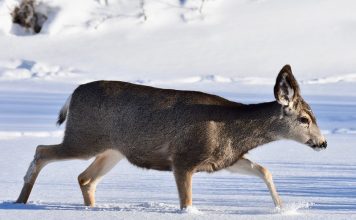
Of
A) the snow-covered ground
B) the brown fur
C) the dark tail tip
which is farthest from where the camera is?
the brown fur

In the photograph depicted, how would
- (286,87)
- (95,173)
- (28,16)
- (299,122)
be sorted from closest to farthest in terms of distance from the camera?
1. (286,87)
2. (299,122)
3. (95,173)
4. (28,16)

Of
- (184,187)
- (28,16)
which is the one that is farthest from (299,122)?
(28,16)

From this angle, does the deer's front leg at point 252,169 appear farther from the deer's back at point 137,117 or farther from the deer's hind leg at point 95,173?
the deer's hind leg at point 95,173

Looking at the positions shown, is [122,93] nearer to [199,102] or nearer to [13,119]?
[199,102]

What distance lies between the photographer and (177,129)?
8836 mm

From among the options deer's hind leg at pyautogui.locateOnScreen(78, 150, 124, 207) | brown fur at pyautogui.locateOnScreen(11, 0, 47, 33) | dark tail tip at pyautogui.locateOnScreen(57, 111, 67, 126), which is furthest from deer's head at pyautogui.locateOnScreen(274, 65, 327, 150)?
brown fur at pyautogui.locateOnScreen(11, 0, 47, 33)

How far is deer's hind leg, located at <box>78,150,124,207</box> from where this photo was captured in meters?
9.37

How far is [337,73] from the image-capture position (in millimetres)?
25328

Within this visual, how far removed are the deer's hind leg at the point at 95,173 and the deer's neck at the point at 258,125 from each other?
4.17ft

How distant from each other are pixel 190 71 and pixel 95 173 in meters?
16.2

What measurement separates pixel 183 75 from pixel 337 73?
4158 millimetres

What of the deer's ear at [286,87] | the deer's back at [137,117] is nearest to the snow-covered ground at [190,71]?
the deer's back at [137,117]

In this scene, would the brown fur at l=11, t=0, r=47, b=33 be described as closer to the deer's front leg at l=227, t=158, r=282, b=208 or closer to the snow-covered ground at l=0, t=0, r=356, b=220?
the snow-covered ground at l=0, t=0, r=356, b=220

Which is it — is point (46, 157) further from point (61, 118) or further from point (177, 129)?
point (177, 129)
